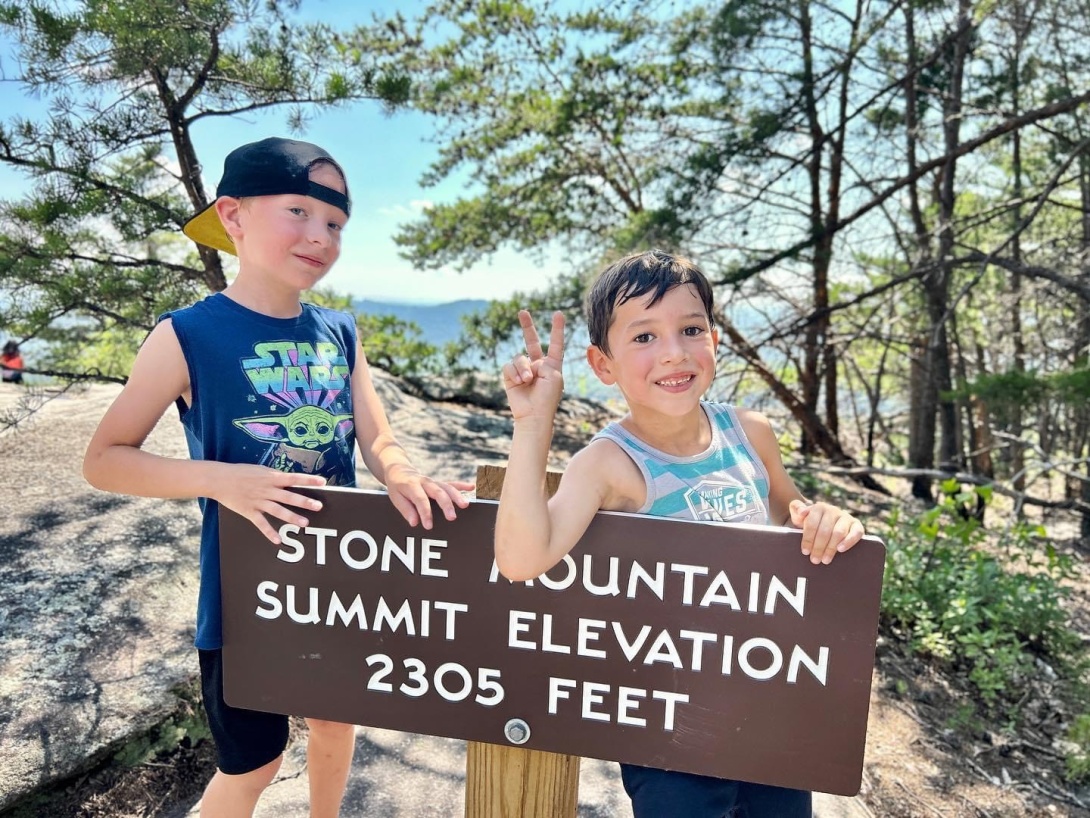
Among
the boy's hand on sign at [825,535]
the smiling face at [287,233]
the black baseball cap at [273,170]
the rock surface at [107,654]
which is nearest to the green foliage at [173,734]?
the rock surface at [107,654]

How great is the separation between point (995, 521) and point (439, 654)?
8404 millimetres

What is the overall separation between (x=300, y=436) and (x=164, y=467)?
0.80 feet

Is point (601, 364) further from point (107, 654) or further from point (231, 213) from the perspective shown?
point (107, 654)

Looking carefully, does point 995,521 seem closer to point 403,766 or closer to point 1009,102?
point 1009,102

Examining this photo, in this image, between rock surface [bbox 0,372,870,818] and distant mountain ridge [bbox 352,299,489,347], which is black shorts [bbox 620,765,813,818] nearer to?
rock surface [bbox 0,372,870,818]

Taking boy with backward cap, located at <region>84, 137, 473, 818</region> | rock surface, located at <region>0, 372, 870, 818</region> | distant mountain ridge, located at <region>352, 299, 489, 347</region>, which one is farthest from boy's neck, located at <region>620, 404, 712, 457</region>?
distant mountain ridge, located at <region>352, 299, 489, 347</region>

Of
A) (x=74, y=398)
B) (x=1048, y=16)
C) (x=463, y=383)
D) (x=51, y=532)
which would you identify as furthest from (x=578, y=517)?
(x=1048, y=16)

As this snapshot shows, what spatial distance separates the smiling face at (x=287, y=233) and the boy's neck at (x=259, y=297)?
0.05ft

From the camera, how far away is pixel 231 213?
1419 mm

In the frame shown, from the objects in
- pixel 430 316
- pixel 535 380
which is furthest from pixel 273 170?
pixel 430 316

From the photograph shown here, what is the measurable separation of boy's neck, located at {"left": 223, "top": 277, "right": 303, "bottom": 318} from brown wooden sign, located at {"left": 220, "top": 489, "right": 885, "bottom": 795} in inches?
16.4

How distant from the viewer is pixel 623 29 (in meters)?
6.13

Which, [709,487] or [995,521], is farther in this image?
[995,521]

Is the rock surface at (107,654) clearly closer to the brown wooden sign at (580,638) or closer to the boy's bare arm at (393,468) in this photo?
the brown wooden sign at (580,638)
